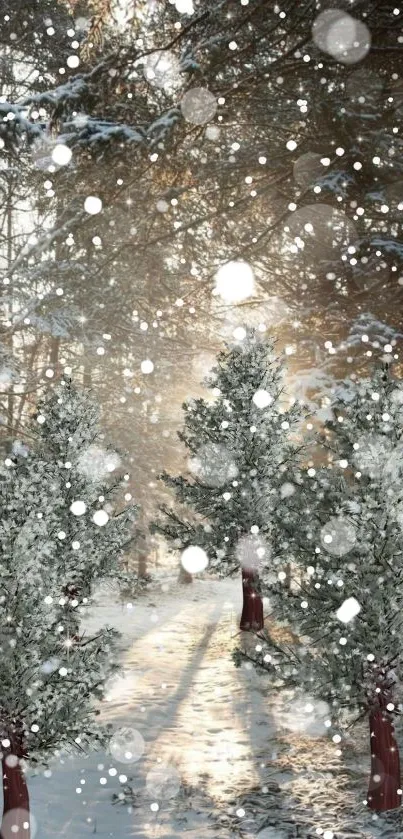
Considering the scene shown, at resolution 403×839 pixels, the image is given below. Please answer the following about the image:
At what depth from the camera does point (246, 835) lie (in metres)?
7.31

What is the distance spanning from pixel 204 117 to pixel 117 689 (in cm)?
949

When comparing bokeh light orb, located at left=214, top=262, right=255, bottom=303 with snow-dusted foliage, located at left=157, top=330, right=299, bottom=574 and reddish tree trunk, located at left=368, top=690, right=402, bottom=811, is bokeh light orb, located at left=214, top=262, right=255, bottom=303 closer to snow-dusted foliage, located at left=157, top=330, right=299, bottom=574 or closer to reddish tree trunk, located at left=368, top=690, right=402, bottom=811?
snow-dusted foliage, located at left=157, top=330, right=299, bottom=574

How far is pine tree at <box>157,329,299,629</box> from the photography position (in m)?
15.2

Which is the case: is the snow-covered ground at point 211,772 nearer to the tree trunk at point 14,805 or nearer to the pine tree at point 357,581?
the pine tree at point 357,581

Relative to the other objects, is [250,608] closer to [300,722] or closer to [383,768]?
[300,722]

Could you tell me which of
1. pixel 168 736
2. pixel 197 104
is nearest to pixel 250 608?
pixel 168 736

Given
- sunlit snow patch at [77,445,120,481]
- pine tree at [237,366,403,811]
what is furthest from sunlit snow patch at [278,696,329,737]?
sunlit snow patch at [77,445,120,481]

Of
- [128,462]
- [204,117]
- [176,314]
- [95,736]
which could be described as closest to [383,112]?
[204,117]

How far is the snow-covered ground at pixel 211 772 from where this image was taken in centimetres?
754

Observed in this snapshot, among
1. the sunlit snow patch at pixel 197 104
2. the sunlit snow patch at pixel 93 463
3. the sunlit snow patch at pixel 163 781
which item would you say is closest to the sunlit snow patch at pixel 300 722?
the sunlit snow patch at pixel 163 781

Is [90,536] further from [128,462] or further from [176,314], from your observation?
[128,462]

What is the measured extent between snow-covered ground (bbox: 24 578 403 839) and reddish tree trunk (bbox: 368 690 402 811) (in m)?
0.20

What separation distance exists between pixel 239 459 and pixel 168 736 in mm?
6230

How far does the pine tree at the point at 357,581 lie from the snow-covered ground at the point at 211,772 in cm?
43
